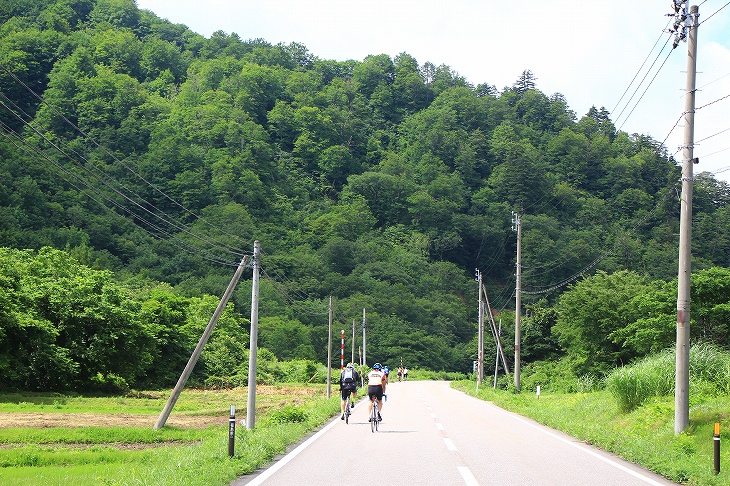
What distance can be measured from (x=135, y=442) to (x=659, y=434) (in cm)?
1322

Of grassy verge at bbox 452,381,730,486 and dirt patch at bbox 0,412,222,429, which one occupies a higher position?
grassy verge at bbox 452,381,730,486

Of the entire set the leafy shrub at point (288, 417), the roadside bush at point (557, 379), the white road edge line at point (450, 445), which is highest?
the white road edge line at point (450, 445)

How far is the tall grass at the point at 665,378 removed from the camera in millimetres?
17766

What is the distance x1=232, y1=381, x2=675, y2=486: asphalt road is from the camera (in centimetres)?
1059

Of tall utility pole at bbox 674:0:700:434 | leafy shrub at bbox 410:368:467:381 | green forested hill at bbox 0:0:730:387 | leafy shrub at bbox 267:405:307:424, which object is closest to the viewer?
tall utility pole at bbox 674:0:700:434

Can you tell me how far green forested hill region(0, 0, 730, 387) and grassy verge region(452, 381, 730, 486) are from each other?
3026cm

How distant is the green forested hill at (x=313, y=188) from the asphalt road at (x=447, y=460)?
29.7 m

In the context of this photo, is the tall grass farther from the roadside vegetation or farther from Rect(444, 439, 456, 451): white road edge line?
Rect(444, 439, 456, 451): white road edge line

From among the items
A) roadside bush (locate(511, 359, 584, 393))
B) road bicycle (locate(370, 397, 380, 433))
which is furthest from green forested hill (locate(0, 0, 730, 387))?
road bicycle (locate(370, 397, 380, 433))

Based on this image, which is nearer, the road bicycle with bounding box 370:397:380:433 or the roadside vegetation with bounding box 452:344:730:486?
the roadside vegetation with bounding box 452:344:730:486

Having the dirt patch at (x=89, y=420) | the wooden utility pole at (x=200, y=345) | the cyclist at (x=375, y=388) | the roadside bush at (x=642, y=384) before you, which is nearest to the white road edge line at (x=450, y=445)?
the cyclist at (x=375, y=388)

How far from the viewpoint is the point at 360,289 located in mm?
88438

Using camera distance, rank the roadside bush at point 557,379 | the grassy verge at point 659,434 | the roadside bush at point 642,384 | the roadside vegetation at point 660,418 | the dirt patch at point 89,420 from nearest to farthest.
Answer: the grassy verge at point 659,434 < the roadside vegetation at point 660,418 < the roadside bush at point 642,384 < the dirt patch at point 89,420 < the roadside bush at point 557,379

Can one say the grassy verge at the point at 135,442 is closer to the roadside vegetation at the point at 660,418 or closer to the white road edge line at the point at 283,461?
the white road edge line at the point at 283,461
